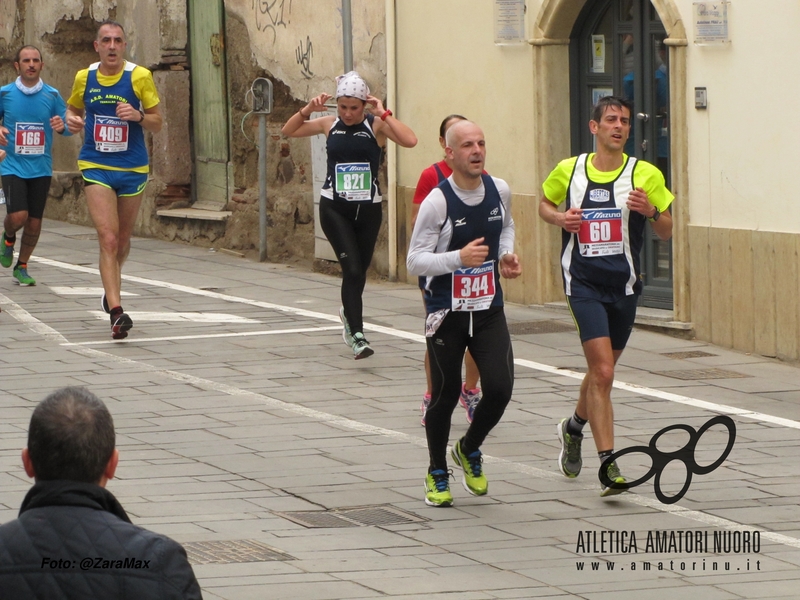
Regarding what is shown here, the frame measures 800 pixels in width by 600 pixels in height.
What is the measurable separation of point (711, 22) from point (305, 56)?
6018 mm

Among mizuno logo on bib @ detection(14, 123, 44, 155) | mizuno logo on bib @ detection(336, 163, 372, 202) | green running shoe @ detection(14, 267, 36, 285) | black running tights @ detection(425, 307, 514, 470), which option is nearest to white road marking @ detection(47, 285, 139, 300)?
green running shoe @ detection(14, 267, 36, 285)

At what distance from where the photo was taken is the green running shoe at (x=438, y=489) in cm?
693

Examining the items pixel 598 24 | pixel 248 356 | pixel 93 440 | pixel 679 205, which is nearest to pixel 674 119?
pixel 679 205

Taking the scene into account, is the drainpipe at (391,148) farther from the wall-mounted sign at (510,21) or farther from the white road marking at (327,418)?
the white road marking at (327,418)

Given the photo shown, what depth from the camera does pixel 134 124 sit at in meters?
11.8

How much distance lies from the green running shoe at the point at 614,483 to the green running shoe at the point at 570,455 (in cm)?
36

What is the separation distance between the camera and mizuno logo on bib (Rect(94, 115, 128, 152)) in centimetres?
1164

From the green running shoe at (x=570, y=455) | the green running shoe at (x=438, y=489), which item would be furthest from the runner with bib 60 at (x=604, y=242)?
the green running shoe at (x=438, y=489)

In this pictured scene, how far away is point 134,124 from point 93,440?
8941 mm

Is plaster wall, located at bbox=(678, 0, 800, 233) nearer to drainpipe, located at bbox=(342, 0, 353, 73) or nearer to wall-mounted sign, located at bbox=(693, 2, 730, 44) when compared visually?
wall-mounted sign, located at bbox=(693, 2, 730, 44)

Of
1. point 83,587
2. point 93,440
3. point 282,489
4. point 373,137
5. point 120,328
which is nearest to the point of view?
point 83,587

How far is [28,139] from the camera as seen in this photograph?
45.8 ft

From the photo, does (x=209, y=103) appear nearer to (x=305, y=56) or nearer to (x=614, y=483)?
(x=305, y=56)

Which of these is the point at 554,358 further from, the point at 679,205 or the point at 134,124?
the point at 134,124
